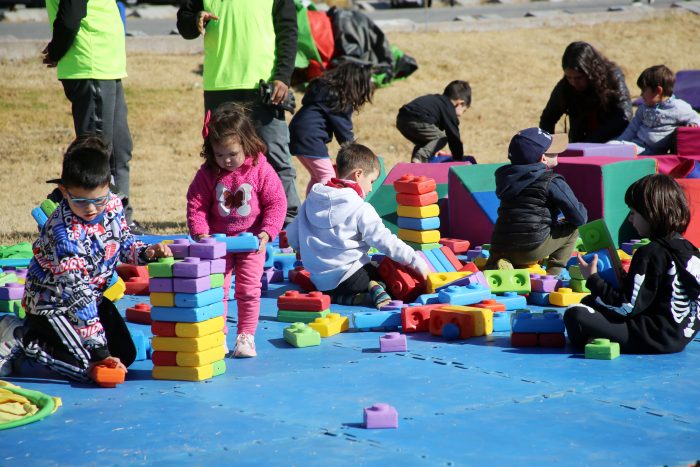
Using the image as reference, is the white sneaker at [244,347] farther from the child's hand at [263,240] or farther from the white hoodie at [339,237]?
the white hoodie at [339,237]

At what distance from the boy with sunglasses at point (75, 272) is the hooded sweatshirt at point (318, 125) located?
3.76m

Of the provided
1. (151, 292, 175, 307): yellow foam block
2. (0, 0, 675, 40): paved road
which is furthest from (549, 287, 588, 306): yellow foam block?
(0, 0, 675, 40): paved road

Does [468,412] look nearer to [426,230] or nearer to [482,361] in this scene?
[482,361]

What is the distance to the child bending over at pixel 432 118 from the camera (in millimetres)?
10781

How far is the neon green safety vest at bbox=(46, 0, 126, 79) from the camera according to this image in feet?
27.0

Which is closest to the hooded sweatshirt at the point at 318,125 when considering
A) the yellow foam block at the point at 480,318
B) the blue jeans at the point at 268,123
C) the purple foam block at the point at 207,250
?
the blue jeans at the point at 268,123

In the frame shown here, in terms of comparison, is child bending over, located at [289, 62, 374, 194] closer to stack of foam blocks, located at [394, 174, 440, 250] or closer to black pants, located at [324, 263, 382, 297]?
stack of foam blocks, located at [394, 174, 440, 250]

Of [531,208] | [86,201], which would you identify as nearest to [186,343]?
[86,201]

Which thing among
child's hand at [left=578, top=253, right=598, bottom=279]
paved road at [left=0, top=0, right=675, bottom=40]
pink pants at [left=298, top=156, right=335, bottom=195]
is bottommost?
child's hand at [left=578, top=253, right=598, bottom=279]

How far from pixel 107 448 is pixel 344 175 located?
9.99ft

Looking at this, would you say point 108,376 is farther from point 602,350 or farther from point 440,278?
point 440,278

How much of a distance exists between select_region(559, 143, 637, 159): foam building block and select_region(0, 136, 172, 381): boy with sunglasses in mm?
5091

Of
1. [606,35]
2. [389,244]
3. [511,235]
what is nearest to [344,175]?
[389,244]

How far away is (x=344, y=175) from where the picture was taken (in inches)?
264
